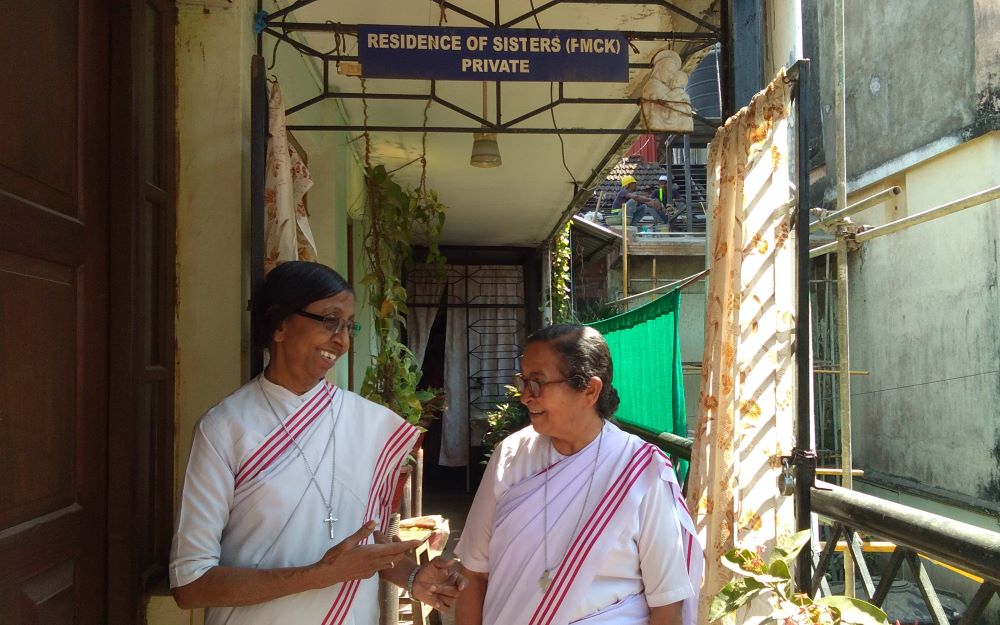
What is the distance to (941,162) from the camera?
7.23 m

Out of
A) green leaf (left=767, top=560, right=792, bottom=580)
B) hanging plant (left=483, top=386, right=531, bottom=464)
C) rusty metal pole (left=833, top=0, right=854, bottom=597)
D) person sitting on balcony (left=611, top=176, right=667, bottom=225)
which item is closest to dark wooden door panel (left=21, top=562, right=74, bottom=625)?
green leaf (left=767, top=560, right=792, bottom=580)

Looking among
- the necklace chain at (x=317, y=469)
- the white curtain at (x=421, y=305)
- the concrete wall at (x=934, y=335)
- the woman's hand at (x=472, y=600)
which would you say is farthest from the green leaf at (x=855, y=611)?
the white curtain at (x=421, y=305)

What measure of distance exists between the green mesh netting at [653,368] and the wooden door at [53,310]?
315cm

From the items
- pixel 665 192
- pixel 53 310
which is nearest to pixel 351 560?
pixel 53 310

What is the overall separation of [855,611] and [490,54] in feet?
6.52

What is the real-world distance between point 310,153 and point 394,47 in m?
1.63

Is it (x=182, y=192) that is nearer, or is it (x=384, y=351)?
(x=182, y=192)

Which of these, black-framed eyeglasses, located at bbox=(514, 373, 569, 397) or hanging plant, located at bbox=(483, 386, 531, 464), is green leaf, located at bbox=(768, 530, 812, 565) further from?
hanging plant, located at bbox=(483, 386, 531, 464)

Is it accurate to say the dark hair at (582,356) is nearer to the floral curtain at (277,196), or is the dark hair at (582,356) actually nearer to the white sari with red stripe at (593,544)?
the white sari with red stripe at (593,544)

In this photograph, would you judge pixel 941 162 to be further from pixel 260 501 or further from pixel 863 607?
pixel 260 501

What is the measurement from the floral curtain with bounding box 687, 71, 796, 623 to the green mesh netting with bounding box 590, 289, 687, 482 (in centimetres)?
180

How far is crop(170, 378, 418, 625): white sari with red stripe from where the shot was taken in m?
1.48

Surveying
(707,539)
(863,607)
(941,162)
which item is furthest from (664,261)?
(863,607)

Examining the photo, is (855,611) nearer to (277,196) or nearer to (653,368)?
(277,196)
